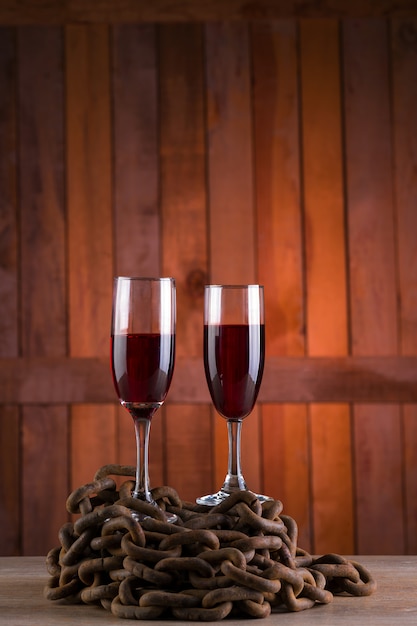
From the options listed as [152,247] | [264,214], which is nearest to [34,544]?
[152,247]

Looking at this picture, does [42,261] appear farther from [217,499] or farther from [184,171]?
[217,499]

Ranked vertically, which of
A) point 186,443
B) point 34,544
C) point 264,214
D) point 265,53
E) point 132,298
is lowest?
point 34,544

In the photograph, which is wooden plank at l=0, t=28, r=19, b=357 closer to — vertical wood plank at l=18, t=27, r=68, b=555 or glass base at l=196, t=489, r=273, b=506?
vertical wood plank at l=18, t=27, r=68, b=555

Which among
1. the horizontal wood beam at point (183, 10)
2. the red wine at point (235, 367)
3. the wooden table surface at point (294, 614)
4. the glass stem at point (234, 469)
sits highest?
the horizontal wood beam at point (183, 10)

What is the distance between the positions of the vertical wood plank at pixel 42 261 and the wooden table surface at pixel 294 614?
175 cm

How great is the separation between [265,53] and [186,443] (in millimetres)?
1135

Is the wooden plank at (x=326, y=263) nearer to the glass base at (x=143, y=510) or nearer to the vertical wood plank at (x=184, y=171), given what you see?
the vertical wood plank at (x=184, y=171)

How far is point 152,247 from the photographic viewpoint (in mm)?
2488

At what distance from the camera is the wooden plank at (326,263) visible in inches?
96.3

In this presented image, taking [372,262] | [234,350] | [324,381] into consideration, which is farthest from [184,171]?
[234,350]

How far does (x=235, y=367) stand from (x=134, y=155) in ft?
5.89

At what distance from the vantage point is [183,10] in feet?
8.15

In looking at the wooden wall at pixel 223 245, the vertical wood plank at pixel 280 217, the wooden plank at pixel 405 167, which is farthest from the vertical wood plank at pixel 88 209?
the wooden plank at pixel 405 167

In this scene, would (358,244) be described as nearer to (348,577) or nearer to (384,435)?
(384,435)
